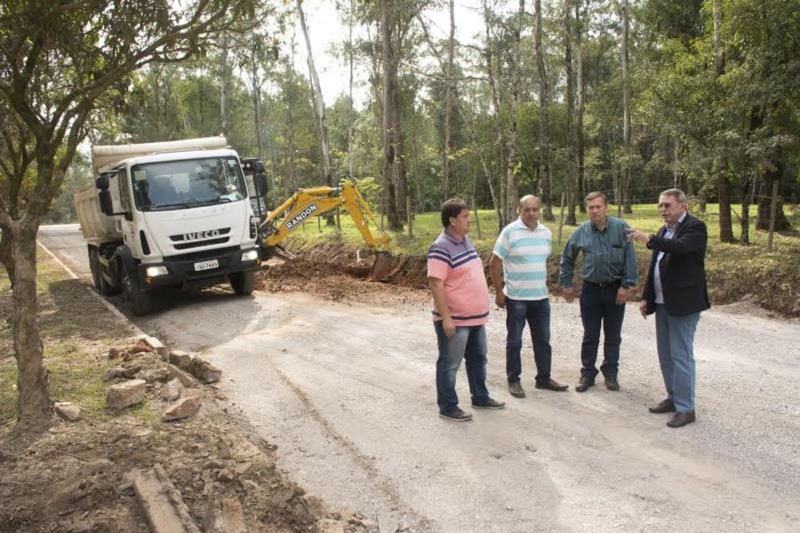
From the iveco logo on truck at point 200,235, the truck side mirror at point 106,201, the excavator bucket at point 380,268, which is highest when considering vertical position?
the truck side mirror at point 106,201

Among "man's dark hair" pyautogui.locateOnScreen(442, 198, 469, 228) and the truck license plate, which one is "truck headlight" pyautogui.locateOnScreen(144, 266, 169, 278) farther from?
"man's dark hair" pyautogui.locateOnScreen(442, 198, 469, 228)

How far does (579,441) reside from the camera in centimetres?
452

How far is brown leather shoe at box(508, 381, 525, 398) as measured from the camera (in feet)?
18.0

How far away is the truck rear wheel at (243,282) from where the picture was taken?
11523mm

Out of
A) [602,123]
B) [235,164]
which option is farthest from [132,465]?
[602,123]

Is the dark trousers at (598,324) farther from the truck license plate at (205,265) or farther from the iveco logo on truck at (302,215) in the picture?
the iveco logo on truck at (302,215)

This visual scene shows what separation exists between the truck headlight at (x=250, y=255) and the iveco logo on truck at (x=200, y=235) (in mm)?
657

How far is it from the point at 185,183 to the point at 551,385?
749cm

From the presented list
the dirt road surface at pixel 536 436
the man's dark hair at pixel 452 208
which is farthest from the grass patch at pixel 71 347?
the man's dark hair at pixel 452 208

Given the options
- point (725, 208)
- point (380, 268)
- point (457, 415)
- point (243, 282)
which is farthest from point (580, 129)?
point (457, 415)

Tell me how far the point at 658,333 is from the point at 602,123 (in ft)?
98.7

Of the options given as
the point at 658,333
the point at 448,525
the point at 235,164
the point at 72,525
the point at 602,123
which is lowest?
the point at 448,525

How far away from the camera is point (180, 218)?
10.1 m

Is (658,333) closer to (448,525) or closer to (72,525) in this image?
(448,525)
